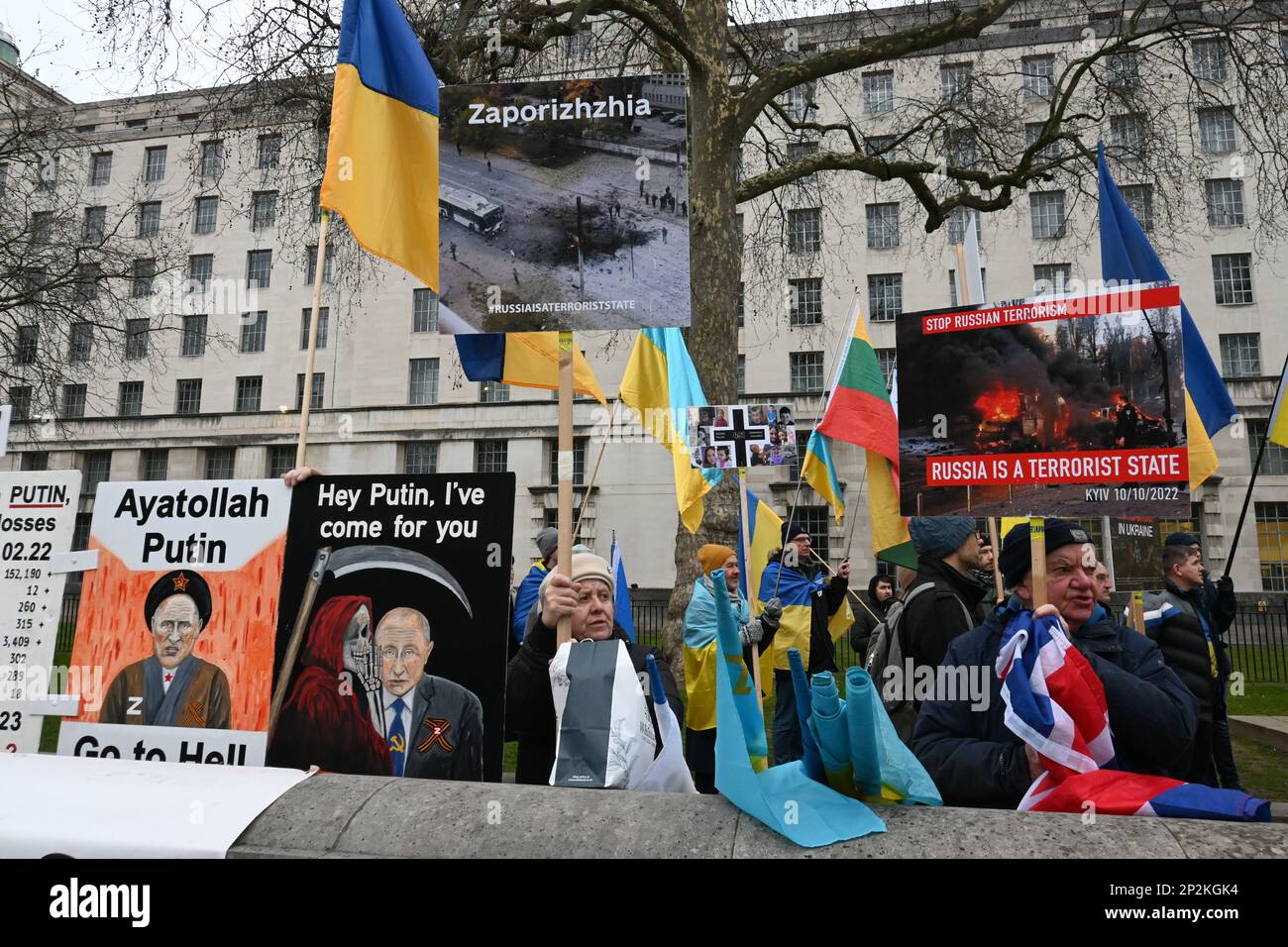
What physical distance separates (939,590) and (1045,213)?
32.5m

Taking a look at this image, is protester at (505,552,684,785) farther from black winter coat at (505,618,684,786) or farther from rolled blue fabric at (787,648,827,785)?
rolled blue fabric at (787,648,827,785)

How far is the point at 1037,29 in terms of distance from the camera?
2873 cm

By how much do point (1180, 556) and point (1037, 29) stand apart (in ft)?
96.1

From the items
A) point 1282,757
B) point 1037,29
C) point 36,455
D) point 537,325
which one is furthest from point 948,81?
point 36,455

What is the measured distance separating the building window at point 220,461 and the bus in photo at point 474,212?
3825 cm

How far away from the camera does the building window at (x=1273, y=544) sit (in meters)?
29.6

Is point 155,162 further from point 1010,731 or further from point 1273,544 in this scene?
point 1273,544

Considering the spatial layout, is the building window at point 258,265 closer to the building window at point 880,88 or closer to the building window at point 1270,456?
the building window at point 880,88

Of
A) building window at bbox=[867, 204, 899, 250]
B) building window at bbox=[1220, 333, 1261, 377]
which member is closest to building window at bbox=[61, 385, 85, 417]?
building window at bbox=[867, 204, 899, 250]

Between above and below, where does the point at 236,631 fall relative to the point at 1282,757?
above

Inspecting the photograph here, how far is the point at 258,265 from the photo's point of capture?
3925 centimetres

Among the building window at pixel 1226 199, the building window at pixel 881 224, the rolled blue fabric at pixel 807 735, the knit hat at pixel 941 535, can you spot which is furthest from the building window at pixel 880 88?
the rolled blue fabric at pixel 807 735

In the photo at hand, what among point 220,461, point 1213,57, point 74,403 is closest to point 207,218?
point 74,403
